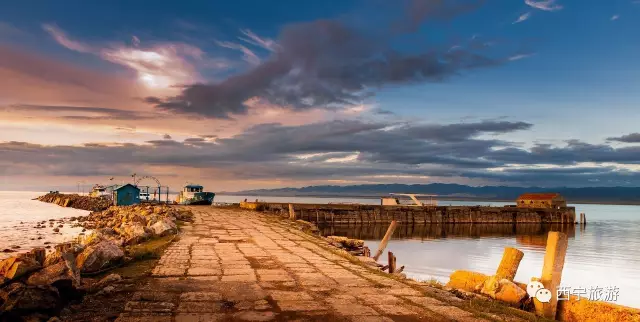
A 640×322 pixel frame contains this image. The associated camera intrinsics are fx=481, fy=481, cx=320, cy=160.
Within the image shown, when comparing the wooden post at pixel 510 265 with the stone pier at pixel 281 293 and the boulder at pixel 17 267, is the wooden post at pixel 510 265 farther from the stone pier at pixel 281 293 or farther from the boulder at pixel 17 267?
the boulder at pixel 17 267

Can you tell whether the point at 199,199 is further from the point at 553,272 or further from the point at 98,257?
the point at 553,272

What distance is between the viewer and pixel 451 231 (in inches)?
2249

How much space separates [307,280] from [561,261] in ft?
16.8

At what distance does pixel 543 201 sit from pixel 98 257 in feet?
271

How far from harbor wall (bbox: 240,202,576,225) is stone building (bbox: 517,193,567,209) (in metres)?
4.93

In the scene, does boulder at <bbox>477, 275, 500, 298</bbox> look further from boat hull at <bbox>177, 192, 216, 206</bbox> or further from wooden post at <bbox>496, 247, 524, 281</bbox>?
boat hull at <bbox>177, 192, 216, 206</bbox>

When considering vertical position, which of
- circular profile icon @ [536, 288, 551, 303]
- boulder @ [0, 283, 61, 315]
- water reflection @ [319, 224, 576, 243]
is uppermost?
boulder @ [0, 283, 61, 315]

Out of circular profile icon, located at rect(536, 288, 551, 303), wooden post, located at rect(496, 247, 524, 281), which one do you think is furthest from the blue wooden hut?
circular profile icon, located at rect(536, 288, 551, 303)

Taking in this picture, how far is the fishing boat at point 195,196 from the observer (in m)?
65.2

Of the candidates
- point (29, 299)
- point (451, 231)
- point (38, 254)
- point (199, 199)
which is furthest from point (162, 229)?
point (199, 199)

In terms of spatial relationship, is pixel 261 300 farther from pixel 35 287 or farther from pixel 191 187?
pixel 191 187

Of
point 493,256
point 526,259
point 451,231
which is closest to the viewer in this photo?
point 526,259

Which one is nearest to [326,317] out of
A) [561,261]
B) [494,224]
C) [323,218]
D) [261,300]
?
[261,300]

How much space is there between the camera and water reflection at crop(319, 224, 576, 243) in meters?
47.9
